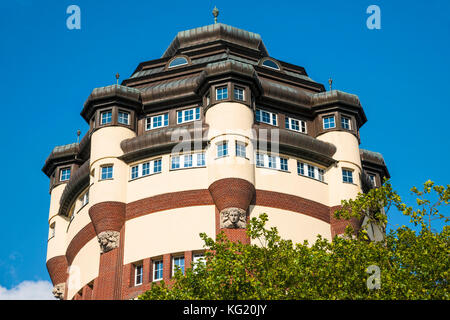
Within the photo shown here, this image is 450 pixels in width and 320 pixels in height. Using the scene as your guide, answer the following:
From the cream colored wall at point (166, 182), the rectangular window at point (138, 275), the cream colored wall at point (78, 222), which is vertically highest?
the cream colored wall at point (166, 182)

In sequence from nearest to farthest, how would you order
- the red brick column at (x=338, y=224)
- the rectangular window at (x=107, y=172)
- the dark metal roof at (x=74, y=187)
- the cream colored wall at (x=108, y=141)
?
the red brick column at (x=338, y=224), the rectangular window at (x=107, y=172), the cream colored wall at (x=108, y=141), the dark metal roof at (x=74, y=187)

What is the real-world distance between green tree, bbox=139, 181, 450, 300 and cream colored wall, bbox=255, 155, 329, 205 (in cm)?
1480

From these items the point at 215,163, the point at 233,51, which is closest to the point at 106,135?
the point at 215,163

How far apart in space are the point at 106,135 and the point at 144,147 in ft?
10.4

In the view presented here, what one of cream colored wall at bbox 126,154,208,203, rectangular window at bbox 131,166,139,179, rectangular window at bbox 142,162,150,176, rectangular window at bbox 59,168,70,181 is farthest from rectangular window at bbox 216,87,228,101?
rectangular window at bbox 59,168,70,181

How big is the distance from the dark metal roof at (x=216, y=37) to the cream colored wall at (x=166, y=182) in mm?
16112

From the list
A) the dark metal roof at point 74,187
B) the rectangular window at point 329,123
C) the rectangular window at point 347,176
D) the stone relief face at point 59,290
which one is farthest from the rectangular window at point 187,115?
the stone relief face at point 59,290

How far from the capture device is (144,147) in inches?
2176

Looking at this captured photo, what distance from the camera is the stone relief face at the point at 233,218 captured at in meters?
50.9

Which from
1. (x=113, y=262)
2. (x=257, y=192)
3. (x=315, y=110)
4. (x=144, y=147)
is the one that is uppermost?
(x=315, y=110)

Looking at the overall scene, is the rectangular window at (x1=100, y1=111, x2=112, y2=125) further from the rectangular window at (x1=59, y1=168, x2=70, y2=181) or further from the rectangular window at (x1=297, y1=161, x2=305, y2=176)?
the rectangular window at (x1=297, y1=161, x2=305, y2=176)

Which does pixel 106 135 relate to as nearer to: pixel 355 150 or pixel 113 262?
pixel 113 262

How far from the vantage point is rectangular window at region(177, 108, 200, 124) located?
5763 centimetres

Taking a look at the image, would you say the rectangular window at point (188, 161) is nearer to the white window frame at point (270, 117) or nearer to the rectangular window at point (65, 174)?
the white window frame at point (270, 117)
